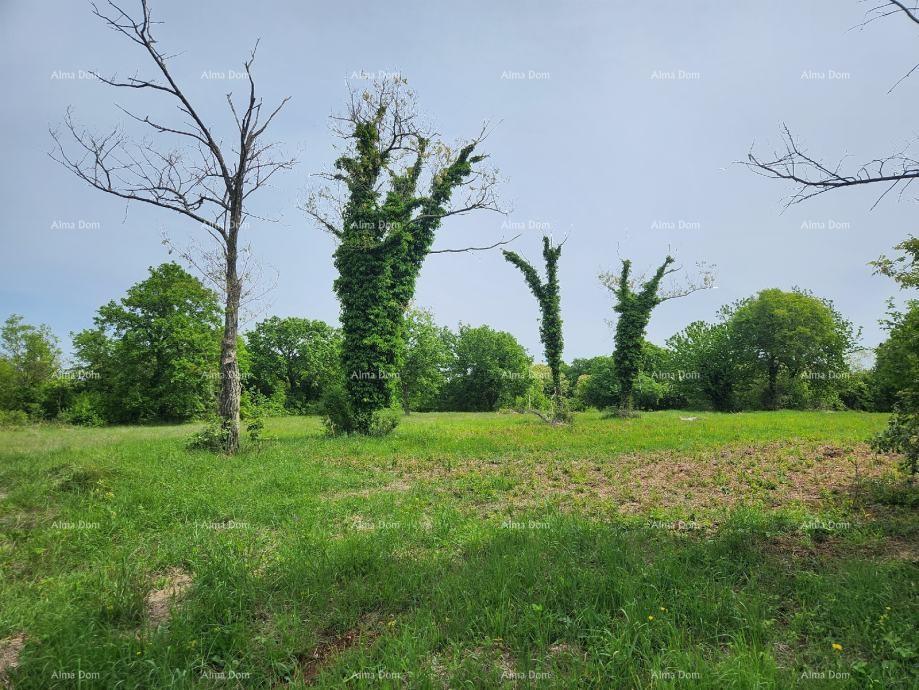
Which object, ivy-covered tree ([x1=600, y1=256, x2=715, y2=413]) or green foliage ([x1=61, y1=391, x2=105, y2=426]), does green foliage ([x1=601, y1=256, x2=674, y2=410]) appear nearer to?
ivy-covered tree ([x1=600, y1=256, x2=715, y2=413])

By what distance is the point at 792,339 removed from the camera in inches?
1529

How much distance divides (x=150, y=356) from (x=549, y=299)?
98.2 ft

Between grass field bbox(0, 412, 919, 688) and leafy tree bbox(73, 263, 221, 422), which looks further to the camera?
leafy tree bbox(73, 263, 221, 422)

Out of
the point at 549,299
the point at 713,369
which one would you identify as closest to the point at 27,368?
the point at 549,299

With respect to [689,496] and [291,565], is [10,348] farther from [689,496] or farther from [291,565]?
[689,496]

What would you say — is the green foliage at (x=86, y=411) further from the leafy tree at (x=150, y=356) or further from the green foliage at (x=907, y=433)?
the green foliage at (x=907, y=433)

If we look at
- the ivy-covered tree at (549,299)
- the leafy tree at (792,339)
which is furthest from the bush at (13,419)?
the leafy tree at (792,339)

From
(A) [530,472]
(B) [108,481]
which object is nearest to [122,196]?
(B) [108,481]

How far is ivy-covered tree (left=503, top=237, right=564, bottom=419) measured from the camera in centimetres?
2522

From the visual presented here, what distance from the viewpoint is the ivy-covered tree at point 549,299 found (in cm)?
2522

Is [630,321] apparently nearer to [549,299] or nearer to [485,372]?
[549,299]

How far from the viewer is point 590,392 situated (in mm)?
45031

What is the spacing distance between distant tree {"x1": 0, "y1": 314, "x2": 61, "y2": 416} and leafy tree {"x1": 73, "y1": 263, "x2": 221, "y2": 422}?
4528mm

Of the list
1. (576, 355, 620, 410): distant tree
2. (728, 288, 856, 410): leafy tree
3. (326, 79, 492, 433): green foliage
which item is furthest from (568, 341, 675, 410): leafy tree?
(326, 79, 492, 433): green foliage
